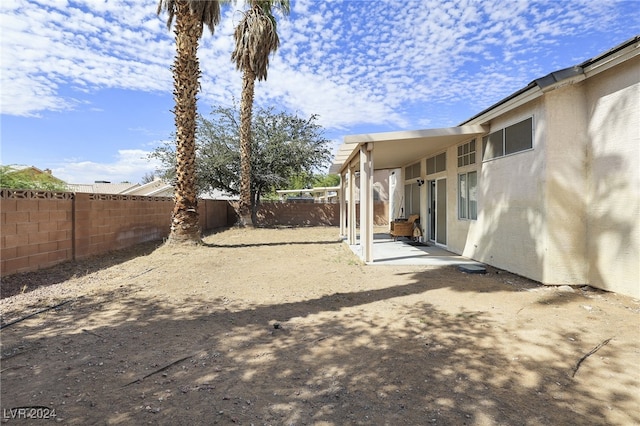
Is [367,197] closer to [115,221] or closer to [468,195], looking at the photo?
[468,195]

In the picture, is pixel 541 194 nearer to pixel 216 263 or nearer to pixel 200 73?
pixel 216 263

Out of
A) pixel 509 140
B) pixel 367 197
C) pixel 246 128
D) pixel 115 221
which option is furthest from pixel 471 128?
pixel 246 128

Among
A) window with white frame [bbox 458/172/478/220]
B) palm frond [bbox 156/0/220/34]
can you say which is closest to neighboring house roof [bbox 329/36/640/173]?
window with white frame [bbox 458/172/478/220]

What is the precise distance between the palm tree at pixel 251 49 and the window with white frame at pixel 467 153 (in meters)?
11.5

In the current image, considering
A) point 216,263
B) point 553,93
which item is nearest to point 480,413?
point 553,93

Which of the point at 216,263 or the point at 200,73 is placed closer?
the point at 216,263

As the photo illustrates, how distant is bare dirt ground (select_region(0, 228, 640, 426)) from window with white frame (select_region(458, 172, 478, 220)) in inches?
125

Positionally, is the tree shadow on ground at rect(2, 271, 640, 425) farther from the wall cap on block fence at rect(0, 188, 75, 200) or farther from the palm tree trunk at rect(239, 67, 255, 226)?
the palm tree trunk at rect(239, 67, 255, 226)

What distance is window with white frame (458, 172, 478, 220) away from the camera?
9.80m

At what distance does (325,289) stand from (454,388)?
370cm

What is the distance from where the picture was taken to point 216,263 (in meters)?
9.22

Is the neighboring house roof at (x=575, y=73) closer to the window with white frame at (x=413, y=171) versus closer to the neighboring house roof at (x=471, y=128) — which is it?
the neighboring house roof at (x=471, y=128)

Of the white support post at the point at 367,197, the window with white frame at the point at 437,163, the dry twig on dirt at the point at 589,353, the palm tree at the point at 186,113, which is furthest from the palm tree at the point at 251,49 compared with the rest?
the dry twig on dirt at the point at 589,353

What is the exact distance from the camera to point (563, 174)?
6.71 m
